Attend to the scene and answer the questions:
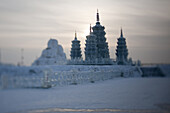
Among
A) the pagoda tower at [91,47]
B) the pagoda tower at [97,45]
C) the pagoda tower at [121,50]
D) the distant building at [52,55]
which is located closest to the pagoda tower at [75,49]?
the pagoda tower at [97,45]

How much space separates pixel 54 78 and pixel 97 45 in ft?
123

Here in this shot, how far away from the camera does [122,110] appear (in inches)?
401

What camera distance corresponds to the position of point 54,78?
1797cm

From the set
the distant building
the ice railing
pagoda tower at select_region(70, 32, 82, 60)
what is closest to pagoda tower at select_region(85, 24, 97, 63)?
pagoda tower at select_region(70, 32, 82, 60)

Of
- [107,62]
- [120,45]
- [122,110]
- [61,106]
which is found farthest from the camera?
[120,45]

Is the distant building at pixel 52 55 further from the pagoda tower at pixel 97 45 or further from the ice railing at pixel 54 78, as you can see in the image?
the ice railing at pixel 54 78

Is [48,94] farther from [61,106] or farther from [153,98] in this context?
[153,98]

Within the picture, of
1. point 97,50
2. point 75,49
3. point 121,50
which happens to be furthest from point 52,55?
point 121,50

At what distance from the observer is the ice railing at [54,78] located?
9616 mm

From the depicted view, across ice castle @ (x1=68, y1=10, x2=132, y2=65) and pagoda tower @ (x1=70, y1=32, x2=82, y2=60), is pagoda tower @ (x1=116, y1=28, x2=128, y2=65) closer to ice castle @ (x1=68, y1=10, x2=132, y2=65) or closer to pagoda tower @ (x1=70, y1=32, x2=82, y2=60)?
ice castle @ (x1=68, y1=10, x2=132, y2=65)

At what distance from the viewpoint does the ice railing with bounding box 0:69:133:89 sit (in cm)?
962

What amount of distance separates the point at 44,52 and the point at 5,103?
1212 inches

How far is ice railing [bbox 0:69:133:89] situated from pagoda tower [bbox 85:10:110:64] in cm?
1631

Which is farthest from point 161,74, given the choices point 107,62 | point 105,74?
point 105,74
